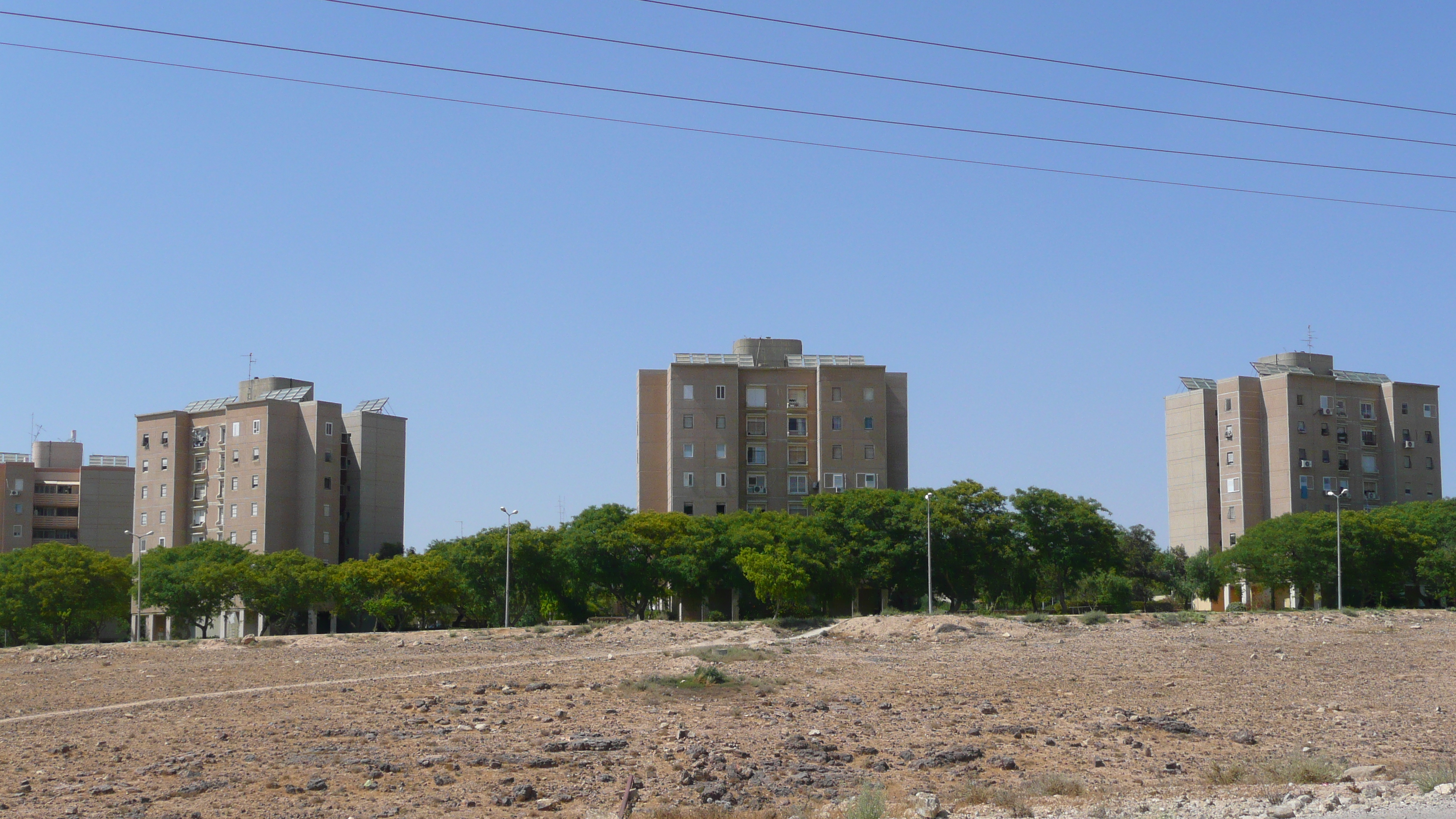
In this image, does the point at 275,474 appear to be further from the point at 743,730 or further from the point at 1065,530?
the point at 743,730

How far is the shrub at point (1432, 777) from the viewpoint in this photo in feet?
70.7

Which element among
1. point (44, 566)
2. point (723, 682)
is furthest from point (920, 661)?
point (44, 566)

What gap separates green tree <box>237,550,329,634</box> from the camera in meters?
89.4

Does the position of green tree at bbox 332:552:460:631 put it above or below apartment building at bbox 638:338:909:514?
below

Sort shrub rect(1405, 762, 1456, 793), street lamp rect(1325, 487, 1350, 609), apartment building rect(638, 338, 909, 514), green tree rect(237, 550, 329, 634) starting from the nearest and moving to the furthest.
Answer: shrub rect(1405, 762, 1456, 793)
street lamp rect(1325, 487, 1350, 609)
green tree rect(237, 550, 329, 634)
apartment building rect(638, 338, 909, 514)

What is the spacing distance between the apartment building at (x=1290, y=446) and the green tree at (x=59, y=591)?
309 feet

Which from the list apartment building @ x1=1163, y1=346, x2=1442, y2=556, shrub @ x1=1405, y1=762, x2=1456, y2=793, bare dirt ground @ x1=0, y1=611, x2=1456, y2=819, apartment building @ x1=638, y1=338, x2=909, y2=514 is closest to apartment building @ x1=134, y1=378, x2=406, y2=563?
apartment building @ x1=638, y1=338, x2=909, y2=514

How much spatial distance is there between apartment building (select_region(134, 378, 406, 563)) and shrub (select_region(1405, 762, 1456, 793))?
351 ft

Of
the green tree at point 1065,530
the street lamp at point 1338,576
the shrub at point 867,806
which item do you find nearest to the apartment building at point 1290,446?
the street lamp at point 1338,576

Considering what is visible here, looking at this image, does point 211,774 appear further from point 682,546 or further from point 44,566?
point 44,566

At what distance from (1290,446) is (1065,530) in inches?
1901

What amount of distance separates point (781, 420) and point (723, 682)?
266 ft

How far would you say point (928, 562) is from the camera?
234 feet

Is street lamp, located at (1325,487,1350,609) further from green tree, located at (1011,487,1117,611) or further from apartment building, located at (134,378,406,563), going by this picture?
apartment building, located at (134,378,406,563)
